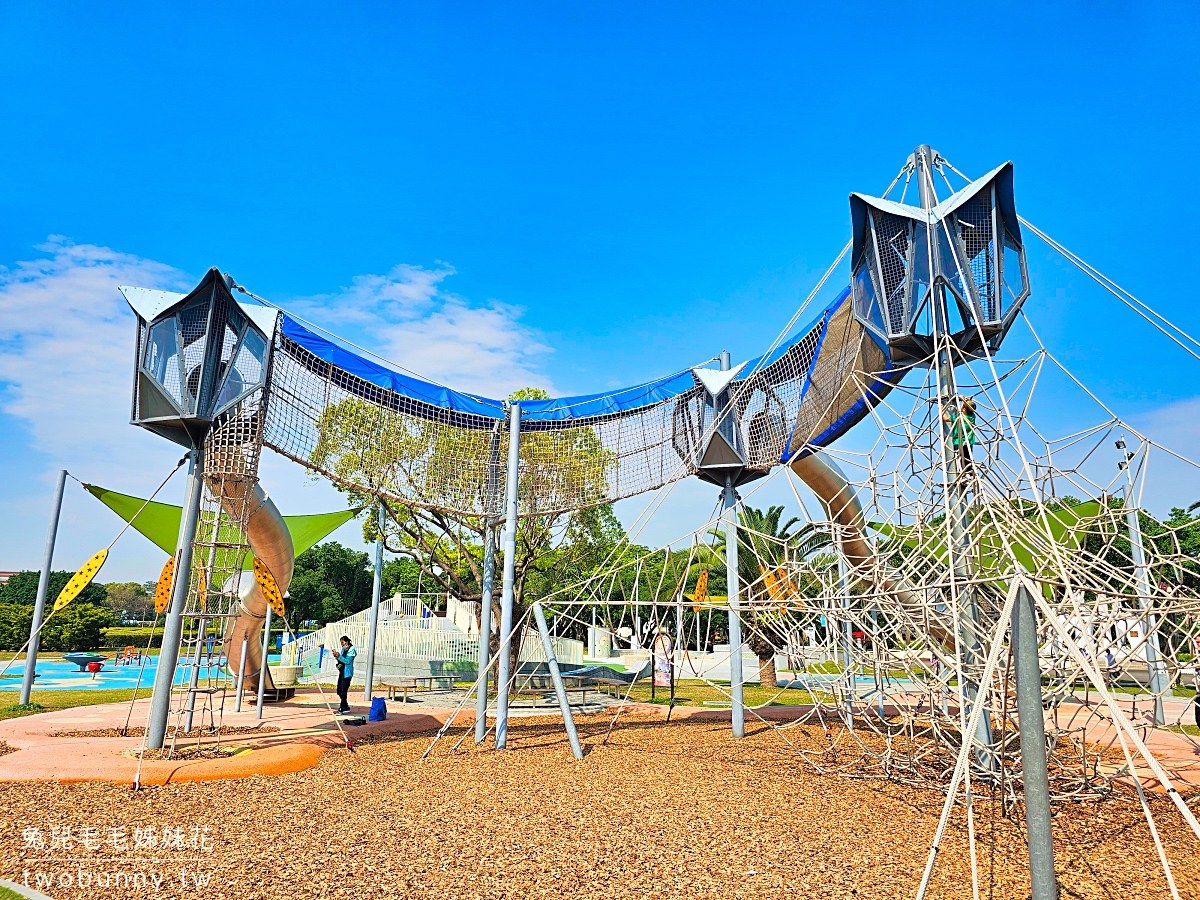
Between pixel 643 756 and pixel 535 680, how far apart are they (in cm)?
1078

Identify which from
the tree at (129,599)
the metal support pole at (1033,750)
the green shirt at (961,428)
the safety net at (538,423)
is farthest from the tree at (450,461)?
the tree at (129,599)

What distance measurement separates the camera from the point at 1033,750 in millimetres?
3344

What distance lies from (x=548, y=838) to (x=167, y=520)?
44.9 feet

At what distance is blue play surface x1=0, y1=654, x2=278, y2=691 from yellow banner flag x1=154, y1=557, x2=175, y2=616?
375 inches

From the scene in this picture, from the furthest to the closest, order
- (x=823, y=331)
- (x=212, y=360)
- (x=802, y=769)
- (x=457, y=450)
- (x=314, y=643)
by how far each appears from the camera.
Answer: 1. (x=314, y=643)
2. (x=457, y=450)
3. (x=823, y=331)
4. (x=212, y=360)
5. (x=802, y=769)

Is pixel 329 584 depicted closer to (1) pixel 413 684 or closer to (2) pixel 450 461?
(1) pixel 413 684

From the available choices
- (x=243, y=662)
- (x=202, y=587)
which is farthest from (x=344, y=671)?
(x=202, y=587)

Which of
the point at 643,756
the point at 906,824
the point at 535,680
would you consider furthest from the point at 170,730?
the point at 906,824

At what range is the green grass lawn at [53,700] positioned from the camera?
1400 cm

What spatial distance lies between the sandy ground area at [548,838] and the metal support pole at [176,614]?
142 centimetres

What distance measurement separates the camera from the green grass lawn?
14.0m

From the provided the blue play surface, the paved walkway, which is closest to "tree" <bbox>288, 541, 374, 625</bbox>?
the blue play surface

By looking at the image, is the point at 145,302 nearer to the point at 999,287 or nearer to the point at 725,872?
the point at 725,872

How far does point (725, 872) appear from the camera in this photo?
5.01m
